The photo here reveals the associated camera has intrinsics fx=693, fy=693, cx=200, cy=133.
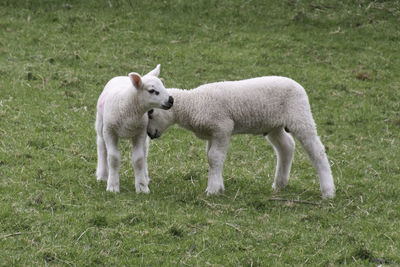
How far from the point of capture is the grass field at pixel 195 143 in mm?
7164

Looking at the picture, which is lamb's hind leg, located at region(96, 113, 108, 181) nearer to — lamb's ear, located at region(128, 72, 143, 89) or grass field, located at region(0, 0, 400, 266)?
grass field, located at region(0, 0, 400, 266)

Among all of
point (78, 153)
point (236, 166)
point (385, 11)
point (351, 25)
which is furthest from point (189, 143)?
point (385, 11)

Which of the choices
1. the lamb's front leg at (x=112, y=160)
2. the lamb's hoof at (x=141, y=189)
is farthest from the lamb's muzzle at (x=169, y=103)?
the lamb's hoof at (x=141, y=189)

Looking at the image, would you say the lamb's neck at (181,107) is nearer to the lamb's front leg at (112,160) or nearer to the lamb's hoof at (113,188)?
the lamb's front leg at (112,160)

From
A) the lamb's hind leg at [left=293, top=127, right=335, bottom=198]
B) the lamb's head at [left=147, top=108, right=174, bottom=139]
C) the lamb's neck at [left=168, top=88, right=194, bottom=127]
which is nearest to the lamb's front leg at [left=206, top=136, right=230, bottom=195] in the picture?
the lamb's neck at [left=168, top=88, right=194, bottom=127]

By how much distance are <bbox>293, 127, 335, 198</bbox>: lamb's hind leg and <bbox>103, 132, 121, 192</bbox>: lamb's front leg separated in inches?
90.1

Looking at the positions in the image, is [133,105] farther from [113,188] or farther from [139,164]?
[113,188]

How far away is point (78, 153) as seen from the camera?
408 inches

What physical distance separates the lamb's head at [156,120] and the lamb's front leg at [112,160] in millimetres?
460

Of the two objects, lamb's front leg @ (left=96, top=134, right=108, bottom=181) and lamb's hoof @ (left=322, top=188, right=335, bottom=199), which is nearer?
lamb's hoof @ (left=322, top=188, right=335, bottom=199)

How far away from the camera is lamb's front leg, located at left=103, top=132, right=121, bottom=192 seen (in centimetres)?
861

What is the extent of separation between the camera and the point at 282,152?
9422 mm

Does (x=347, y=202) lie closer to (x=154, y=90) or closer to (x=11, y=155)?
(x=154, y=90)

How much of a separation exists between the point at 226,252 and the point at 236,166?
3.51 metres
